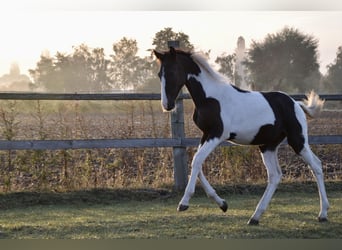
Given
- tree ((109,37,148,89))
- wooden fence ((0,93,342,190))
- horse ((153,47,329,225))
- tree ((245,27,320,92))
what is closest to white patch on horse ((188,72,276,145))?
horse ((153,47,329,225))

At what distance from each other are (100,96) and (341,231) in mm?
3765

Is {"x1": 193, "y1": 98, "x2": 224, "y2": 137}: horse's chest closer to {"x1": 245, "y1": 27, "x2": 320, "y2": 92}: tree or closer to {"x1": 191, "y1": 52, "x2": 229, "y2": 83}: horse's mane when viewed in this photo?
{"x1": 191, "y1": 52, "x2": 229, "y2": 83}: horse's mane

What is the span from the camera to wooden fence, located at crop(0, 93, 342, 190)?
6.71 metres

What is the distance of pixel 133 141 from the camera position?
6918 millimetres

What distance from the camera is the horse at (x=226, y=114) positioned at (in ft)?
16.2

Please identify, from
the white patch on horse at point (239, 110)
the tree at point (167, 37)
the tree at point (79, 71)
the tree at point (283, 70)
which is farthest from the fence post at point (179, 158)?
the tree at point (283, 70)

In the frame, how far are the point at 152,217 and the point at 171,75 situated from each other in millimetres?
1469

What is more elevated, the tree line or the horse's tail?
the tree line

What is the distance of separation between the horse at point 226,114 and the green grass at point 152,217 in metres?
0.26

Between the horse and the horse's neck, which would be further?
the horse's neck

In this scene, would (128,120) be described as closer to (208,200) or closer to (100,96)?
(100,96)

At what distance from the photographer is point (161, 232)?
4.48m

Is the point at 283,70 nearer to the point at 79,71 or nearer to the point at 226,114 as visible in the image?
the point at 79,71

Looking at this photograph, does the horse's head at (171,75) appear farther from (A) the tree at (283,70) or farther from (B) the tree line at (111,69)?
(A) the tree at (283,70)
